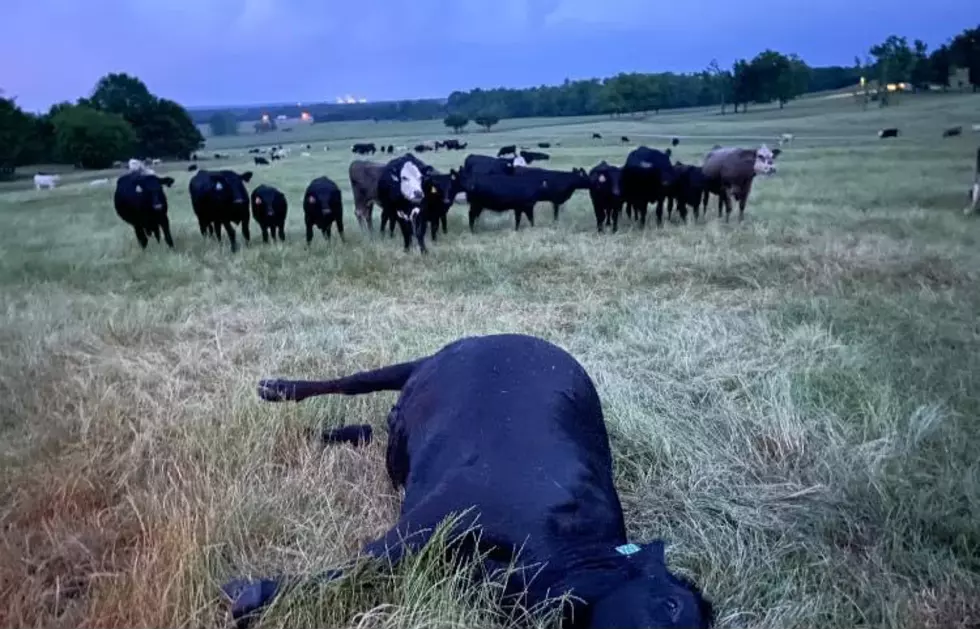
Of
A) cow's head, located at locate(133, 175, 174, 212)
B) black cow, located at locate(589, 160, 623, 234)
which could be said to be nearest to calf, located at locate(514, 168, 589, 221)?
black cow, located at locate(589, 160, 623, 234)

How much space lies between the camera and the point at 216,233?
14.3 m

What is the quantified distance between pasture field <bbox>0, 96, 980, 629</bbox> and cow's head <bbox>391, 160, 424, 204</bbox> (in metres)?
1.60

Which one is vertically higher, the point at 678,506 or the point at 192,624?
the point at 192,624

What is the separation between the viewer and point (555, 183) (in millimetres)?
16547

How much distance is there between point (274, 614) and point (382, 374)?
6.08 ft

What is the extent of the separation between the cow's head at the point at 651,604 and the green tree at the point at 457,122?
223 feet

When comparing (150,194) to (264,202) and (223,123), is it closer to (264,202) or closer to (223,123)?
(264,202)

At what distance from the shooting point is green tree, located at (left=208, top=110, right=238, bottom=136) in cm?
7000

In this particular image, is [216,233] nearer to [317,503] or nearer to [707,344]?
[707,344]

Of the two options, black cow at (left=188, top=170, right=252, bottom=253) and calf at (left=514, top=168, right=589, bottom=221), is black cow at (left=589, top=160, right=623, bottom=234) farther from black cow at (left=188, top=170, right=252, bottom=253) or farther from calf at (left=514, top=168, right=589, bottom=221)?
black cow at (left=188, top=170, right=252, bottom=253)

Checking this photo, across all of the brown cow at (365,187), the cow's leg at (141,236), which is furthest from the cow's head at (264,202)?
the brown cow at (365,187)

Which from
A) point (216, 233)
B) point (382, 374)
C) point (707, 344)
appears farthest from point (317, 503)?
point (216, 233)

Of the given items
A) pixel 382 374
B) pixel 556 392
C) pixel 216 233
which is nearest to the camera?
pixel 556 392

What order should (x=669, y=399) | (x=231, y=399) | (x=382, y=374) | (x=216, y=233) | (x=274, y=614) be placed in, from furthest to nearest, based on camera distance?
(x=216, y=233), (x=669, y=399), (x=231, y=399), (x=382, y=374), (x=274, y=614)
